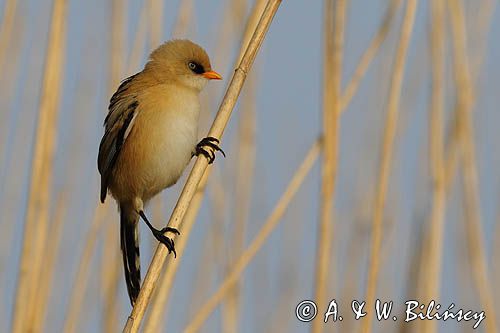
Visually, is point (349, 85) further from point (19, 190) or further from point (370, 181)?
point (19, 190)

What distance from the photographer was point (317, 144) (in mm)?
1820

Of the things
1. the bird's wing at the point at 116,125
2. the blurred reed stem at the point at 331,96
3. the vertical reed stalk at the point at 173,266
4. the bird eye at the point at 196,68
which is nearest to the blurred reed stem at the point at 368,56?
the blurred reed stem at the point at 331,96

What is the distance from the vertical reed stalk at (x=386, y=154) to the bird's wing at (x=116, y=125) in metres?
0.64

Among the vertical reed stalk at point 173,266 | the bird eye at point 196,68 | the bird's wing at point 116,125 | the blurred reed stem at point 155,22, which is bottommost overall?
the vertical reed stalk at point 173,266

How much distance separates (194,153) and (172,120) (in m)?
0.10

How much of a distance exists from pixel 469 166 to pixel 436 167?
0.31ft

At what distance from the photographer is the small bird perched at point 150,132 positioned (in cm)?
190

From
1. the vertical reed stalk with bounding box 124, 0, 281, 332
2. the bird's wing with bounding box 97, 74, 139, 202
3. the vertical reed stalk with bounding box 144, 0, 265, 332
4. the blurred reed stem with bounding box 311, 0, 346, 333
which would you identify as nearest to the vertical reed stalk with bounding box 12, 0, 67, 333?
the bird's wing with bounding box 97, 74, 139, 202

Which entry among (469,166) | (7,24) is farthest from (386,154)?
(7,24)

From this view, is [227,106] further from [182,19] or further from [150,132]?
[182,19]

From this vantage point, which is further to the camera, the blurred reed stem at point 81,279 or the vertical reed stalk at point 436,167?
the blurred reed stem at point 81,279

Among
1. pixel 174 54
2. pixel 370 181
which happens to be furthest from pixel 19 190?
pixel 370 181

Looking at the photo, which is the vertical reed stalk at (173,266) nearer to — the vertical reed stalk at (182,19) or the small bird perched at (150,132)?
the small bird perched at (150,132)

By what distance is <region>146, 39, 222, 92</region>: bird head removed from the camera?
78.3 inches
